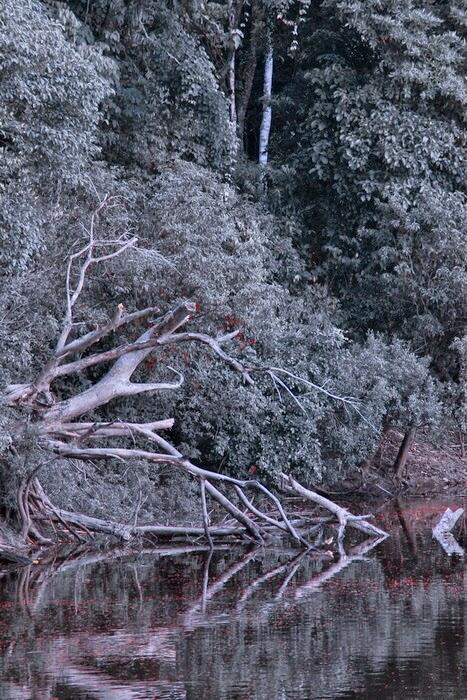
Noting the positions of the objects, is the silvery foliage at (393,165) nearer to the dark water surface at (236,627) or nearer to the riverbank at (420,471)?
the riverbank at (420,471)

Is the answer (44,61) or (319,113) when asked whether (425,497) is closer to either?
(319,113)

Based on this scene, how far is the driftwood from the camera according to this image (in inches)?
632

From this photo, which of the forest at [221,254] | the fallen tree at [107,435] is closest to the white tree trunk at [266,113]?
the forest at [221,254]

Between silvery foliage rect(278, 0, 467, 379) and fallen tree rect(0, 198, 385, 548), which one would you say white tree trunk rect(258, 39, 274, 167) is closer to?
silvery foliage rect(278, 0, 467, 379)

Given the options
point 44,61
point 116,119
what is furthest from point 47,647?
point 116,119

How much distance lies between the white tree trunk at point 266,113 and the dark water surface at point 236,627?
13269 mm

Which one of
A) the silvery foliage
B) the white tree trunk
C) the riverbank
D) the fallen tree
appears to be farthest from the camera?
the white tree trunk

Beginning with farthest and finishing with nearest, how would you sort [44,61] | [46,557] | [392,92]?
1. [392,92]
2. [44,61]
3. [46,557]

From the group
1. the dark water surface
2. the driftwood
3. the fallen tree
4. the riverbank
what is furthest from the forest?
the dark water surface

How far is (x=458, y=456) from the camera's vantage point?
26.9 m

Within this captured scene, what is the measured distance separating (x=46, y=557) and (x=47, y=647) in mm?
5449

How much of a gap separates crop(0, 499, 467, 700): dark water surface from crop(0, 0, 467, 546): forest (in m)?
1.75

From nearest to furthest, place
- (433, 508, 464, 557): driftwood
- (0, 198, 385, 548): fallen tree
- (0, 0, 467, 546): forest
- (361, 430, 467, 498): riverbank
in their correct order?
(0, 198, 385, 548): fallen tree, (433, 508, 464, 557): driftwood, (0, 0, 467, 546): forest, (361, 430, 467, 498): riverbank

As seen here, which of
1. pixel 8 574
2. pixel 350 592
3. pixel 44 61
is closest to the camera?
pixel 350 592
